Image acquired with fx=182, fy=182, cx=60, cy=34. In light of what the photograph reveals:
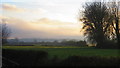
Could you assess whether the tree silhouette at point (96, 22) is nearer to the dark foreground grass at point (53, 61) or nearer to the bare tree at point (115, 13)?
the bare tree at point (115, 13)

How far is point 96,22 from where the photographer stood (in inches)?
1344

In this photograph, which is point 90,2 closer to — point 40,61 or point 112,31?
point 112,31

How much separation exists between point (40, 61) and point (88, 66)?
9.69ft

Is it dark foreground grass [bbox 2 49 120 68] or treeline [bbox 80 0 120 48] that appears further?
treeline [bbox 80 0 120 48]

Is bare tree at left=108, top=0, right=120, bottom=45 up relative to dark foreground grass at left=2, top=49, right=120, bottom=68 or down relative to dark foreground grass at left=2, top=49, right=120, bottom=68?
up

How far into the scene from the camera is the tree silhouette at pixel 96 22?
3241cm

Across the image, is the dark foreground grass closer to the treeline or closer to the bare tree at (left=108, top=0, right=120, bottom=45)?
the treeline

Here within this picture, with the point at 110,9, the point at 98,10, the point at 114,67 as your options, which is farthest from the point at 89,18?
the point at 114,67

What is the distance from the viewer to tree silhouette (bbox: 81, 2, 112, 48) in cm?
3241

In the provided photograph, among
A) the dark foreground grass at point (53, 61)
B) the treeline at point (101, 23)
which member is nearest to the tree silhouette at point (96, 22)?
the treeline at point (101, 23)

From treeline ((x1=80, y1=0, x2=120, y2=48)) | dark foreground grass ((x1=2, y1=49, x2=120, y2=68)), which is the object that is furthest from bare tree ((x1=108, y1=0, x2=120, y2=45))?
dark foreground grass ((x1=2, y1=49, x2=120, y2=68))

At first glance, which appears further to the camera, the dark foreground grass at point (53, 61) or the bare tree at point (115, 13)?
the bare tree at point (115, 13)

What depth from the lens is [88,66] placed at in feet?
35.0

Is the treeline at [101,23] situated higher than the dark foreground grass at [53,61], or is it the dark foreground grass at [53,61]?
the treeline at [101,23]
